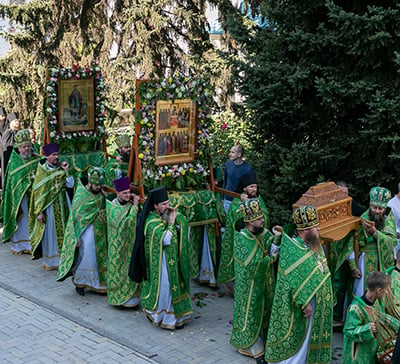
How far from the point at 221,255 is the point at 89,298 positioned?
2.28 metres

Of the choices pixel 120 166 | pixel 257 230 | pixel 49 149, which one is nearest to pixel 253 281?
pixel 257 230

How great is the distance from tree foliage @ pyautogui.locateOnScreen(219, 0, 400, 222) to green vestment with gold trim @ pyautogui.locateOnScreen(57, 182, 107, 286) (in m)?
3.05

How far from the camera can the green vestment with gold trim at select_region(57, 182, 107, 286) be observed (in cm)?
1034

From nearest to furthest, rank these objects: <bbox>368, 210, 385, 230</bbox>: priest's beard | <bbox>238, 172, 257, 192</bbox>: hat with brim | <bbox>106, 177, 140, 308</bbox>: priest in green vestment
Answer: <bbox>368, 210, 385, 230</bbox>: priest's beard → <bbox>106, 177, 140, 308</bbox>: priest in green vestment → <bbox>238, 172, 257, 192</bbox>: hat with brim

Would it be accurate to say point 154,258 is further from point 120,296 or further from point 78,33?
point 78,33

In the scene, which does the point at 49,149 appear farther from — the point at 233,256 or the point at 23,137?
the point at 233,256

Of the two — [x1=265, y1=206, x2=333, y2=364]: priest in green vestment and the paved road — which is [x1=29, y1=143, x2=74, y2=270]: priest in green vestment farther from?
[x1=265, y1=206, x2=333, y2=364]: priest in green vestment

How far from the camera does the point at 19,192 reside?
12.7 m

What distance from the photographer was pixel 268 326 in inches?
314

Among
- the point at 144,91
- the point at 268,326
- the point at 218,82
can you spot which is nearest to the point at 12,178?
the point at 144,91

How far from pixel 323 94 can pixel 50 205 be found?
530 cm

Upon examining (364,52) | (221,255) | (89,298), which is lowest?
(89,298)

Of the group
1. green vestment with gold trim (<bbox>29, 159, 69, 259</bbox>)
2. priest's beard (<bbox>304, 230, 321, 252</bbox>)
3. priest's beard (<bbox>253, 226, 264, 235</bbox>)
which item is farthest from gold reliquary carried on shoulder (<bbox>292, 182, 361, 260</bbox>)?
green vestment with gold trim (<bbox>29, 159, 69, 259</bbox>)

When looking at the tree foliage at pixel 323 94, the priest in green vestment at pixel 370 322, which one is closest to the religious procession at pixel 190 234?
the priest in green vestment at pixel 370 322
